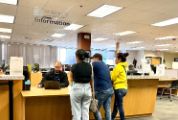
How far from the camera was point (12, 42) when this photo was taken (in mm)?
14273

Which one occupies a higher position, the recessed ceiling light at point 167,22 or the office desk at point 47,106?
the recessed ceiling light at point 167,22

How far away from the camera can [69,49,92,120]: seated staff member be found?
302 centimetres

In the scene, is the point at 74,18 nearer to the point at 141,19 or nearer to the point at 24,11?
the point at 24,11

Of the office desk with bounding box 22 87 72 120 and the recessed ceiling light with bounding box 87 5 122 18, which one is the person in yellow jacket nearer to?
the office desk with bounding box 22 87 72 120

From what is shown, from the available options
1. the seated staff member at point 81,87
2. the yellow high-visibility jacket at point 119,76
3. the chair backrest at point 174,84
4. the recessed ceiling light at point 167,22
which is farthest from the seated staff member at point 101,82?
the chair backrest at point 174,84

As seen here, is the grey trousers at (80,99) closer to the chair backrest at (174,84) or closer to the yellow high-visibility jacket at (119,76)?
the yellow high-visibility jacket at (119,76)

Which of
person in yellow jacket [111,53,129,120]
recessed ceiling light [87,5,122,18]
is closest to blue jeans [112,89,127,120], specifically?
person in yellow jacket [111,53,129,120]

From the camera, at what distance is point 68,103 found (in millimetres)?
3922

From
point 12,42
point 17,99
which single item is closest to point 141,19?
point 17,99

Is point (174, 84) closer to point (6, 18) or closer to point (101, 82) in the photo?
point (101, 82)

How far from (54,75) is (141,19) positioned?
361 centimetres

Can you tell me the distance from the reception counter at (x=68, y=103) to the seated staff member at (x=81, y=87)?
0.36 m

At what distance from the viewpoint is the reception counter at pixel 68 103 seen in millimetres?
3602

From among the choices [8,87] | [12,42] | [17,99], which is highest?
[12,42]
